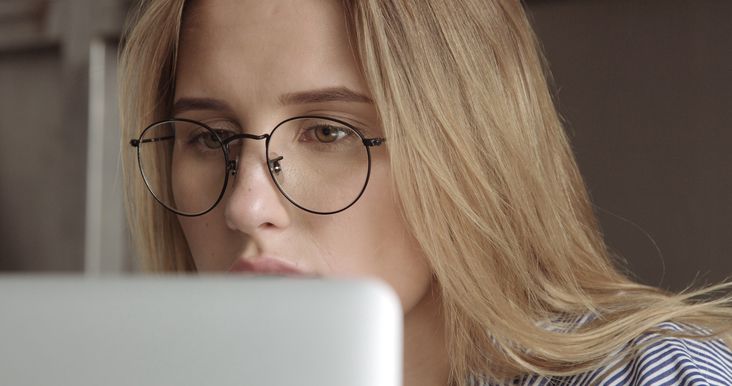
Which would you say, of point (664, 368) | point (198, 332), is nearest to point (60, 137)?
point (664, 368)

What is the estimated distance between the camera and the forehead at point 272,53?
95 centimetres

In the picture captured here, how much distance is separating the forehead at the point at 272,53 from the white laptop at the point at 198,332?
0.59 metres

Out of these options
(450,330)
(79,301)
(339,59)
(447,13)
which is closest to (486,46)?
(447,13)

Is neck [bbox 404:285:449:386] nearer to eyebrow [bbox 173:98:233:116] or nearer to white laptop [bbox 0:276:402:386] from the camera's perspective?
eyebrow [bbox 173:98:233:116]

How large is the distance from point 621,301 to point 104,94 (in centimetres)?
175

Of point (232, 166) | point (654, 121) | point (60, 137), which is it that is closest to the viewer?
point (232, 166)

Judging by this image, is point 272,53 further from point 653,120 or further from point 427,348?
point 653,120

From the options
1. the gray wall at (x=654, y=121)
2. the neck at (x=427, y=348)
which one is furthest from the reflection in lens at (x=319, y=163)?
the gray wall at (x=654, y=121)

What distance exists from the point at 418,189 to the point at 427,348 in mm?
238

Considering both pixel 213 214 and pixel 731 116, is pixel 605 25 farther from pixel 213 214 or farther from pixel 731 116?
pixel 213 214

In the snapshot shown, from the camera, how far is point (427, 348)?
1.09 metres

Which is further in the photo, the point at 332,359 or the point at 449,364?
the point at 449,364

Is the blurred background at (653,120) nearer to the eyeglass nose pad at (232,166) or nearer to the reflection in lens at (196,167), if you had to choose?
the reflection in lens at (196,167)

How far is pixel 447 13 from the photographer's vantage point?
1021mm
